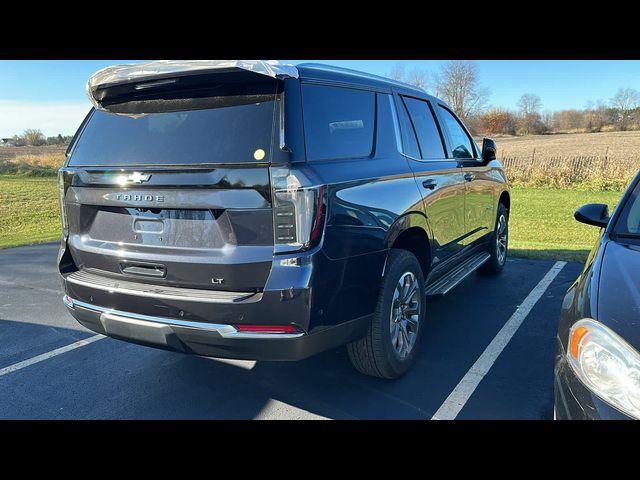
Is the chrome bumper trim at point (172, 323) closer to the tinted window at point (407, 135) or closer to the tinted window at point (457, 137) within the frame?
the tinted window at point (407, 135)

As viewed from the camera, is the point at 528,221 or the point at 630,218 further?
the point at 528,221

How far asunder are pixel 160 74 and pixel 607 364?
2.55 meters

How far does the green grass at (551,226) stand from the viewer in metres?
7.49

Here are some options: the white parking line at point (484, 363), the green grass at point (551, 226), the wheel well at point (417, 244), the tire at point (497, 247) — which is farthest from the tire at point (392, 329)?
the green grass at point (551, 226)

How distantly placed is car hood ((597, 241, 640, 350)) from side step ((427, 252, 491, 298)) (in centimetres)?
154

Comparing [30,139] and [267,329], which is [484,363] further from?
[30,139]

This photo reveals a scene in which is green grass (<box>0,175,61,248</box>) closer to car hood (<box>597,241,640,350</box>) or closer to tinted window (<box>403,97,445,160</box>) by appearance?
tinted window (<box>403,97,445,160</box>)

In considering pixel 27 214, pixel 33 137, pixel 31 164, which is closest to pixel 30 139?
pixel 33 137

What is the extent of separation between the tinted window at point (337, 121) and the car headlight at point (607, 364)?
154 centimetres

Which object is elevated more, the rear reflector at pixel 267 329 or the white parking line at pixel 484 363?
the rear reflector at pixel 267 329

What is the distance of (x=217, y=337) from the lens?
2.53m
